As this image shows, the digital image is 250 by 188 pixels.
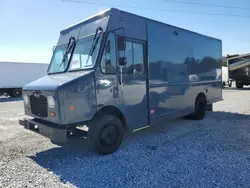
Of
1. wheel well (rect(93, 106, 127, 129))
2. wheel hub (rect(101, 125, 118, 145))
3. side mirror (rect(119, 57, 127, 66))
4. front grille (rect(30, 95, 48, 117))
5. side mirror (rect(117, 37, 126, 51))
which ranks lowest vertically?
wheel hub (rect(101, 125, 118, 145))

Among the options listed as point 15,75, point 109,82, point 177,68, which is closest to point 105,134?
point 109,82

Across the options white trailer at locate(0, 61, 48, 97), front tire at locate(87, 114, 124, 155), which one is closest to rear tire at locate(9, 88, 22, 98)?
white trailer at locate(0, 61, 48, 97)

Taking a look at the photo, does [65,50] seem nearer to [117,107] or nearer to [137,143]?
[117,107]

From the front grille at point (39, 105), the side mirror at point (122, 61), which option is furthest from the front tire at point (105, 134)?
the side mirror at point (122, 61)

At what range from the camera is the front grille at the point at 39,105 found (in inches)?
156

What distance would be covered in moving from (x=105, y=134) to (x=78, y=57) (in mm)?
1805

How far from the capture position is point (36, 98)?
13.9ft

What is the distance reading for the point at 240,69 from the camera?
21.1 metres

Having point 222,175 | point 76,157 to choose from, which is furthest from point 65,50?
point 222,175

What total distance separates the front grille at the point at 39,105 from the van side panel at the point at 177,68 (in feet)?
8.33

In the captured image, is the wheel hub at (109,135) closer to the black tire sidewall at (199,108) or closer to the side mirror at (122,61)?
the side mirror at (122,61)

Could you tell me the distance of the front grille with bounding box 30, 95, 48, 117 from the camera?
3.95 m

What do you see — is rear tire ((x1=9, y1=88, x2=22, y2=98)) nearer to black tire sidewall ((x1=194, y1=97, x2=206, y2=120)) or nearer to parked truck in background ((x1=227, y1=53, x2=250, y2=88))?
black tire sidewall ((x1=194, y1=97, x2=206, y2=120))

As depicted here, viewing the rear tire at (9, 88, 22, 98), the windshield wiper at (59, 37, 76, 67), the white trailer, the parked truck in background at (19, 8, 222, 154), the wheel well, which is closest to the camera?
the parked truck in background at (19, 8, 222, 154)
